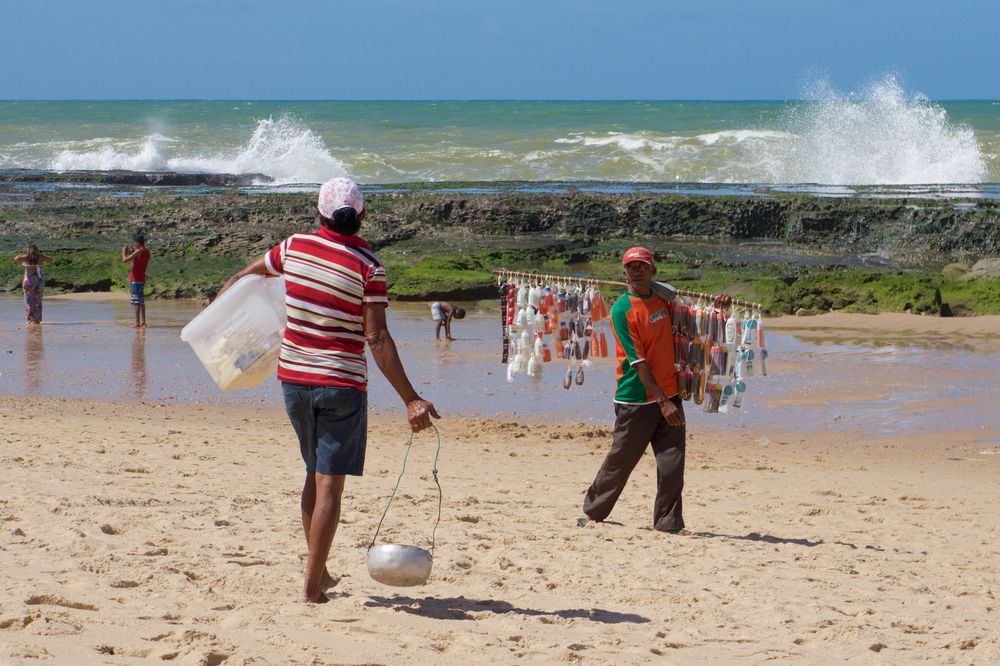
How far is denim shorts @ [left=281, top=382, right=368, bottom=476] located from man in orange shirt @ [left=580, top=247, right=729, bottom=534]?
2.10 m

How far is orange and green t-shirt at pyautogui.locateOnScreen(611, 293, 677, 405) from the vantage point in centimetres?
643

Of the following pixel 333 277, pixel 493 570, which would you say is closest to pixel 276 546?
pixel 493 570

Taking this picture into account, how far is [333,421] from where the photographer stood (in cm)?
461

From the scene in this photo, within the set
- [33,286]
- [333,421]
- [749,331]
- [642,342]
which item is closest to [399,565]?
[333,421]

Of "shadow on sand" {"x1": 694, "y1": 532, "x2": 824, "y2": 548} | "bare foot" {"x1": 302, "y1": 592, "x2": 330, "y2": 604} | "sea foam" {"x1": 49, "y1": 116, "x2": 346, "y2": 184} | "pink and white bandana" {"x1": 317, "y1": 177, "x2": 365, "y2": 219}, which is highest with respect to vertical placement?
"sea foam" {"x1": 49, "y1": 116, "x2": 346, "y2": 184}

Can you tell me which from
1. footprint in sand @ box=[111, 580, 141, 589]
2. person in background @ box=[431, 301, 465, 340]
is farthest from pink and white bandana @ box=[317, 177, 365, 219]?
person in background @ box=[431, 301, 465, 340]

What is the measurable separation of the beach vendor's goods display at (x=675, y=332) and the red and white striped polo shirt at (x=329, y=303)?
2.33m

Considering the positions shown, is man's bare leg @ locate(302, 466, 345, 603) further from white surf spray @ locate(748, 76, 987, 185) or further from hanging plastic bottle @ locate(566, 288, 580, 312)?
white surf spray @ locate(748, 76, 987, 185)

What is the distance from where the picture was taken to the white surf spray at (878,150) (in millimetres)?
42219

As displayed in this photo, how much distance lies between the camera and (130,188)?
3988 centimetres

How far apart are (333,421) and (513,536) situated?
6.32 feet

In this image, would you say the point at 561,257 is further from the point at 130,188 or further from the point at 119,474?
the point at 130,188

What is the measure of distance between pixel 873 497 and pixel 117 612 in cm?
493

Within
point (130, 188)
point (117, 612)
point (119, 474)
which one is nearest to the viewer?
point (117, 612)
